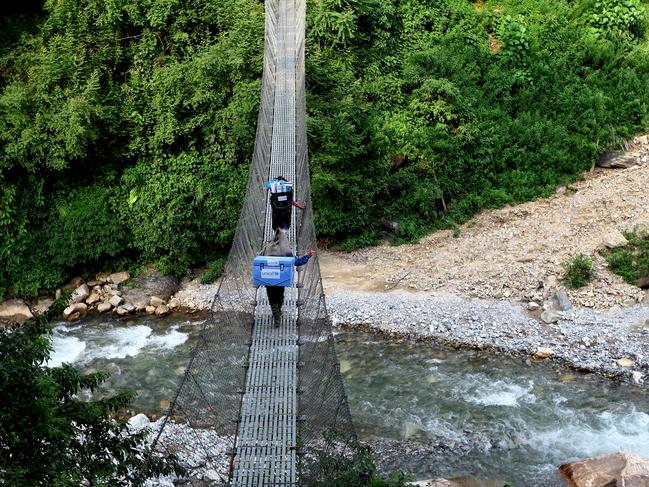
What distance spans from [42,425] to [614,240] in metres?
8.44

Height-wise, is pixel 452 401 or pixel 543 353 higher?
pixel 543 353

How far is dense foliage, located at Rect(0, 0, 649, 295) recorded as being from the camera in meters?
10.2

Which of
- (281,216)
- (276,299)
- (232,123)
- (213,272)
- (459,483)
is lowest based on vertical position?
(459,483)

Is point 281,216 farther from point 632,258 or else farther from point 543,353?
point 632,258

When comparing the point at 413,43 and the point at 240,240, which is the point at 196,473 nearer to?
the point at 240,240

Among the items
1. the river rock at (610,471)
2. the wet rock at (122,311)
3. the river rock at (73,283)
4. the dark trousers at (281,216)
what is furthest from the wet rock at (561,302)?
the river rock at (73,283)

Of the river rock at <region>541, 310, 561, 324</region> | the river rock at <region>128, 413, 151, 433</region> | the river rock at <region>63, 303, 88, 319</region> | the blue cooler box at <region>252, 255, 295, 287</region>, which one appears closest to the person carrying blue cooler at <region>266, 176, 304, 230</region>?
the blue cooler box at <region>252, 255, 295, 287</region>

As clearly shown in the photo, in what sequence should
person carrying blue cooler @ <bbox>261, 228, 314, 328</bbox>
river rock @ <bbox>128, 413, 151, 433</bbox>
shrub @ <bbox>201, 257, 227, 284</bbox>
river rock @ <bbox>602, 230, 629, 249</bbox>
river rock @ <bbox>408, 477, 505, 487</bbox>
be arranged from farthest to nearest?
shrub @ <bbox>201, 257, 227, 284</bbox>, river rock @ <bbox>602, 230, 629, 249</bbox>, river rock @ <bbox>128, 413, 151, 433</bbox>, person carrying blue cooler @ <bbox>261, 228, 314, 328</bbox>, river rock @ <bbox>408, 477, 505, 487</bbox>

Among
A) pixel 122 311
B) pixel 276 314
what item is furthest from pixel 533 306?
pixel 122 311

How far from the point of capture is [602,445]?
616 cm

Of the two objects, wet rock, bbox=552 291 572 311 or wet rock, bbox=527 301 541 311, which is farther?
wet rock, bbox=527 301 541 311

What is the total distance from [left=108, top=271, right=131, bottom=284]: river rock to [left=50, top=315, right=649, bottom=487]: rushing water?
4.84ft

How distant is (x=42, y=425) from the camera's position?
9.16ft

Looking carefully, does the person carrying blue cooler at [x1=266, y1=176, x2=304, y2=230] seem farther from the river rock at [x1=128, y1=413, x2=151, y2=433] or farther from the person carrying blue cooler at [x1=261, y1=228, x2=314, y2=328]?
the river rock at [x1=128, y1=413, x2=151, y2=433]
